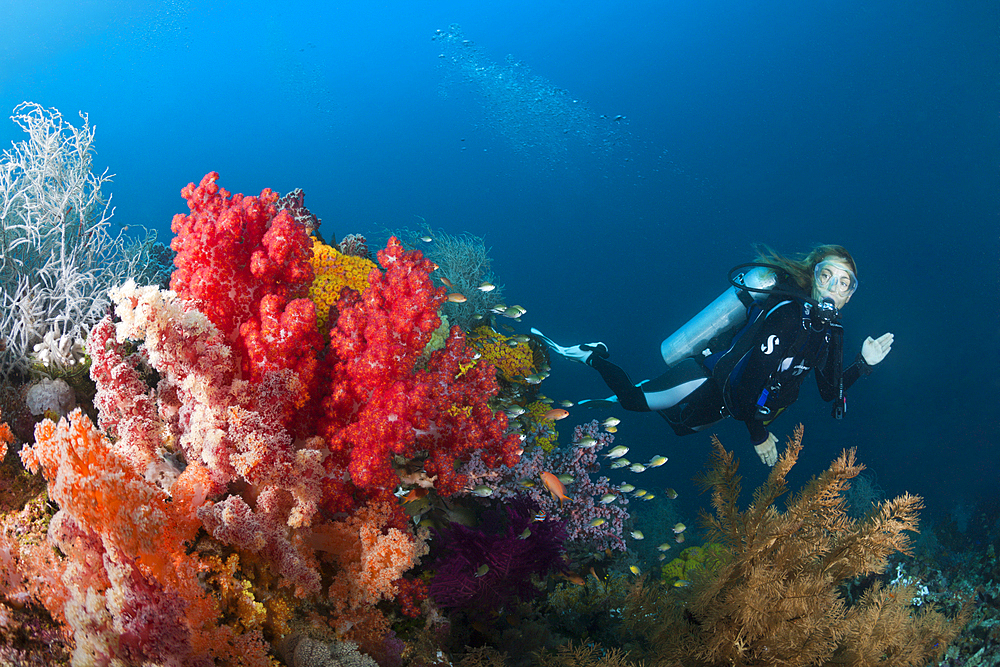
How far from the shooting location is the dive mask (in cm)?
697

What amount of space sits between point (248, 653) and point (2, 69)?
17.8 metres

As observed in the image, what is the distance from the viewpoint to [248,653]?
76.1 inches

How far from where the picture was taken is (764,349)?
23.7 feet

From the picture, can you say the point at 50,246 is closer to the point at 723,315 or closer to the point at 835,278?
the point at 723,315

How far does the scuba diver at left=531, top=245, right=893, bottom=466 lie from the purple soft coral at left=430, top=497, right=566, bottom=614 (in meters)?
3.71

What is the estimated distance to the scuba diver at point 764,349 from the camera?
23.3ft

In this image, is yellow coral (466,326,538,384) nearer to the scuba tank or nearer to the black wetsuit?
the black wetsuit

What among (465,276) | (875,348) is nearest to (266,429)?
(465,276)

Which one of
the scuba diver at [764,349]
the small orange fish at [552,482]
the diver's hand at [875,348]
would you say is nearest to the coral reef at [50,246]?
the small orange fish at [552,482]

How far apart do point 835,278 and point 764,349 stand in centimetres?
146

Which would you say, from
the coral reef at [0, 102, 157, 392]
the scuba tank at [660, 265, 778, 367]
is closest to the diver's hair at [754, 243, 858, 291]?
the scuba tank at [660, 265, 778, 367]

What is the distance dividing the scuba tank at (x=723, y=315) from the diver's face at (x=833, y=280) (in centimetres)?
61

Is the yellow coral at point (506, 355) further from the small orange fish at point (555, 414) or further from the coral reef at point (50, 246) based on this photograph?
the coral reef at point (50, 246)

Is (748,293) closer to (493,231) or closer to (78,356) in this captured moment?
(78,356)
